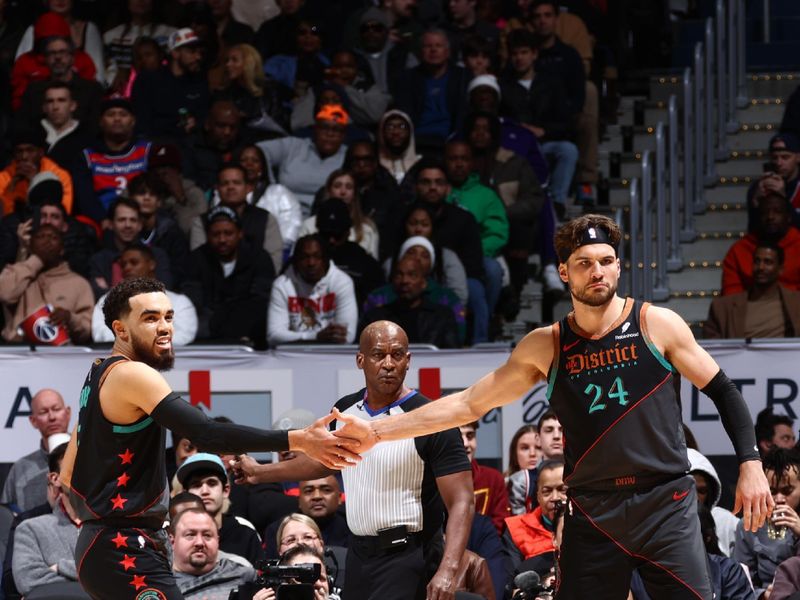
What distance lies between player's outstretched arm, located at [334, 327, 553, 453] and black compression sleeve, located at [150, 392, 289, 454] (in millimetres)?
591

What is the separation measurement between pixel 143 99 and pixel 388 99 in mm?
2227

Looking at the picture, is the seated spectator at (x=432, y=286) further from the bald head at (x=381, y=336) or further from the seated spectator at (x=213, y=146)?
the bald head at (x=381, y=336)

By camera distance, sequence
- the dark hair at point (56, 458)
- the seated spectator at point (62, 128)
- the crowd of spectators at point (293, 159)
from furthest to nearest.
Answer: the seated spectator at point (62, 128)
the crowd of spectators at point (293, 159)
the dark hair at point (56, 458)

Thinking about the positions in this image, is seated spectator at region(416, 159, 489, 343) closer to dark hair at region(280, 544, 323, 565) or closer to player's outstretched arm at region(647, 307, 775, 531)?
dark hair at region(280, 544, 323, 565)

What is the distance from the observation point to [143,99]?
14.2 m

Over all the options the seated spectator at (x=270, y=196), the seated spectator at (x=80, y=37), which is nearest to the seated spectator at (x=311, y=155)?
the seated spectator at (x=270, y=196)

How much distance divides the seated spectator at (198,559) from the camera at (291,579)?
3.04 ft

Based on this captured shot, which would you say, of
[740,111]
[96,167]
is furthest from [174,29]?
[740,111]

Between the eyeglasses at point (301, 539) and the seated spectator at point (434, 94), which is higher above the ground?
the seated spectator at point (434, 94)

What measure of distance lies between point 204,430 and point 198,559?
258cm

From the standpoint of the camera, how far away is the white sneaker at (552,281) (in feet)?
41.2

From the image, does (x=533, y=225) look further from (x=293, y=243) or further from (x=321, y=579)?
(x=321, y=579)

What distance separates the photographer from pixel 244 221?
40.8ft

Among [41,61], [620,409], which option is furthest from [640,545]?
[41,61]
